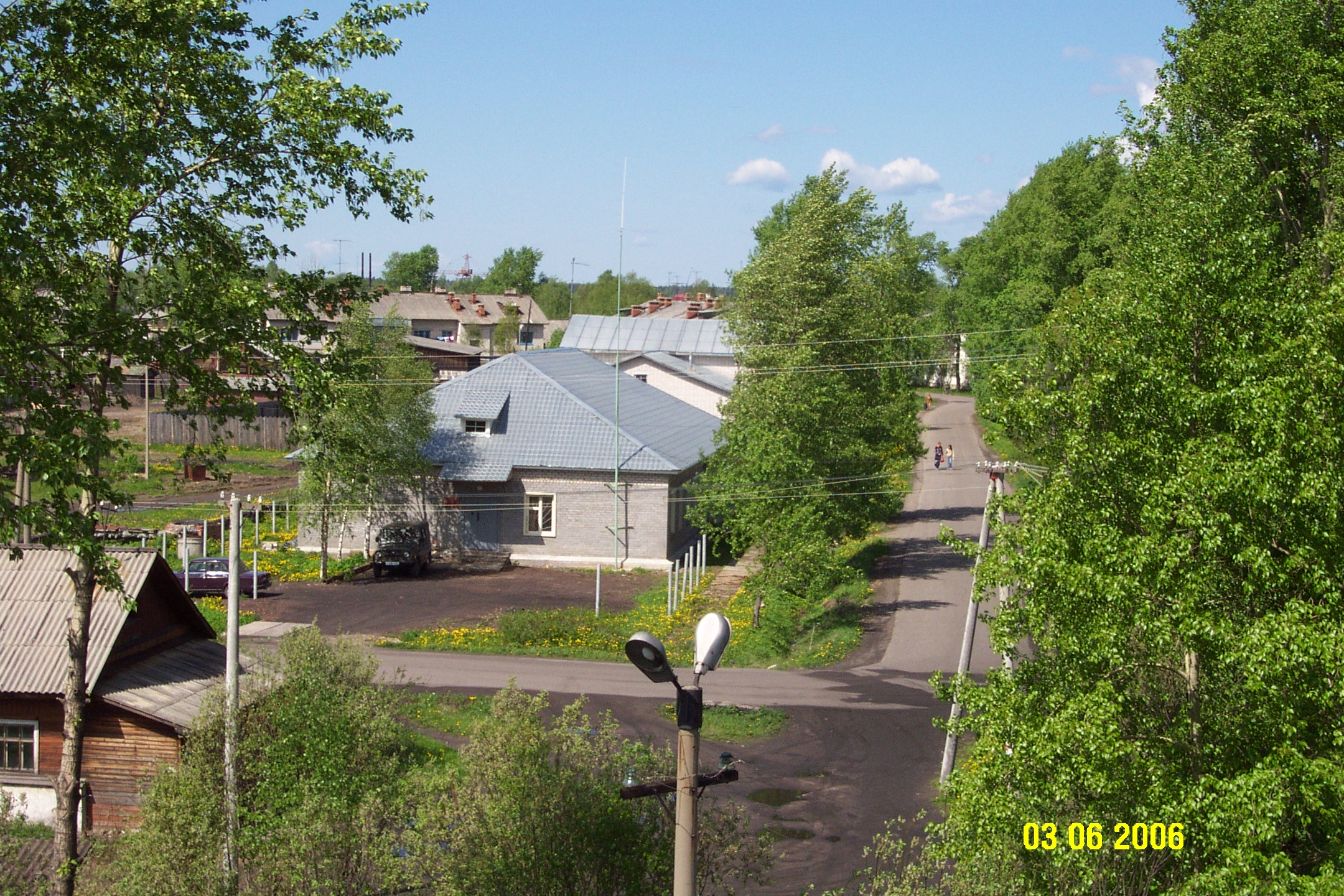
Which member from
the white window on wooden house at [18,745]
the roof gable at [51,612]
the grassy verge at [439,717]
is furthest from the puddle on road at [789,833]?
the white window on wooden house at [18,745]

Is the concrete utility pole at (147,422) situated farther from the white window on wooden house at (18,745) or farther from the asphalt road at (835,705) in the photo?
the asphalt road at (835,705)

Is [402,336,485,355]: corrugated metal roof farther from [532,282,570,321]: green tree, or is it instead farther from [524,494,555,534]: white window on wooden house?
[532,282,570,321]: green tree

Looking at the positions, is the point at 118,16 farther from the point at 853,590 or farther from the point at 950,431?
the point at 950,431

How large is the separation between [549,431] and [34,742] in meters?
23.5

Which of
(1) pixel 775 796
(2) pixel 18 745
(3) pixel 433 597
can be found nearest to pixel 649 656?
(1) pixel 775 796

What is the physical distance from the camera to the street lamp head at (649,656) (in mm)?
5875

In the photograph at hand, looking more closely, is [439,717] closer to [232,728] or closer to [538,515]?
[232,728]

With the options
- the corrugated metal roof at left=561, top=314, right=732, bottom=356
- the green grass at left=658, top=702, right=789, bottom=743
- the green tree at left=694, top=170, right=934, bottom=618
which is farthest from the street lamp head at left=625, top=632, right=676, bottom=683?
the corrugated metal roof at left=561, top=314, right=732, bottom=356

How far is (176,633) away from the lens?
60.1 feet

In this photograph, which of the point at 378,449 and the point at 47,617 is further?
the point at 378,449

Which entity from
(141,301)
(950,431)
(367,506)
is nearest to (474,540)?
(367,506)

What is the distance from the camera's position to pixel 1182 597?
8.88 m

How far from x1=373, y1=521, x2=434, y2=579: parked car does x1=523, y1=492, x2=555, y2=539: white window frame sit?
3467 mm

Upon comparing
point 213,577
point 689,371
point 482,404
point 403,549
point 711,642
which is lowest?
point 213,577
